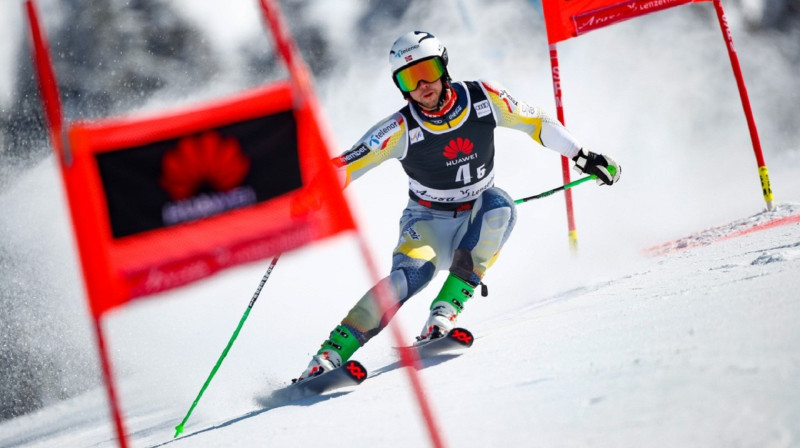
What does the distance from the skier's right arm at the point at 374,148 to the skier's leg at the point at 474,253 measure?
0.57m

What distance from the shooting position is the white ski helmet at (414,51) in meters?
4.31

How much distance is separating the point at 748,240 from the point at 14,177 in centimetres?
1239

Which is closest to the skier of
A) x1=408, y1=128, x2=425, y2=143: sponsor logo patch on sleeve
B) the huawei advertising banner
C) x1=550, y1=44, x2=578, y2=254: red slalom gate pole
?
x1=408, y1=128, x2=425, y2=143: sponsor logo patch on sleeve

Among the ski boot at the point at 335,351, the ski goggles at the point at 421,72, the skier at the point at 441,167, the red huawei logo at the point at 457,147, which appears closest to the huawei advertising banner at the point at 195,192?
the ski boot at the point at 335,351

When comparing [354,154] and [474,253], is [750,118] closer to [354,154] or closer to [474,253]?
[474,253]

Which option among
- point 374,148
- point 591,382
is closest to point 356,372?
point 591,382

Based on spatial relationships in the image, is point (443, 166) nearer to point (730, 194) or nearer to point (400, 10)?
point (730, 194)

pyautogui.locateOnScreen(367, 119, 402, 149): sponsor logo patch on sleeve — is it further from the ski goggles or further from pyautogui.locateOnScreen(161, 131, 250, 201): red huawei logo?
pyautogui.locateOnScreen(161, 131, 250, 201): red huawei logo

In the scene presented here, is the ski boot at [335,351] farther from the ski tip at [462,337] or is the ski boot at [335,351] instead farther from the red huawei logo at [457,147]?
the red huawei logo at [457,147]

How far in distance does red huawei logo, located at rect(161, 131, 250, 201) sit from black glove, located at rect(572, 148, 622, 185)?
3096mm

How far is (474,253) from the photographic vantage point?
4.27 m

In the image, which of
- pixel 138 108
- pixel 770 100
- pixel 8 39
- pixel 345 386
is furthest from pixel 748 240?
pixel 8 39

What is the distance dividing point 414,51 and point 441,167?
2.19 feet

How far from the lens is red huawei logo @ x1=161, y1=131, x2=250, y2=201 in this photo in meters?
2.25
